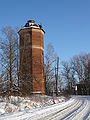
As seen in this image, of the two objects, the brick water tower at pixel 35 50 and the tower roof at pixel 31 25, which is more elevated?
the tower roof at pixel 31 25

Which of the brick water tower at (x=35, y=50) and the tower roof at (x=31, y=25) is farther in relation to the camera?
the tower roof at (x=31, y=25)

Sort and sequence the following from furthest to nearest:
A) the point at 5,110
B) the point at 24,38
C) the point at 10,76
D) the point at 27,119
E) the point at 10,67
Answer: the point at 24,38 → the point at 10,67 → the point at 10,76 → the point at 5,110 → the point at 27,119

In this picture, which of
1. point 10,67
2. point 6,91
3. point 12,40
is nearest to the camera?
point 6,91

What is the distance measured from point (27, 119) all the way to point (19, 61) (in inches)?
757

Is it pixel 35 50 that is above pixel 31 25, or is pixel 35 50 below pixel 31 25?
below

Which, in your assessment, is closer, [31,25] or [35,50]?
[35,50]

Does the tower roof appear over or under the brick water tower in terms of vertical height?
over

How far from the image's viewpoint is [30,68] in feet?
119

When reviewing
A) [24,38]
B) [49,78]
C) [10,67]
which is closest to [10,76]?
[10,67]

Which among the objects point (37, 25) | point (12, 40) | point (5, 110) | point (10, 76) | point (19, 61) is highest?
point (37, 25)

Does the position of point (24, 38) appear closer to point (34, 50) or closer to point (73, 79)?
Result: point (34, 50)

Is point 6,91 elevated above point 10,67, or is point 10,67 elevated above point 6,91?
point 10,67

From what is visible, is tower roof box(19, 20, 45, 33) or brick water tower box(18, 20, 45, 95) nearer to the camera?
brick water tower box(18, 20, 45, 95)

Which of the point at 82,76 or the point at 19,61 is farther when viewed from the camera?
the point at 82,76
